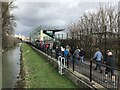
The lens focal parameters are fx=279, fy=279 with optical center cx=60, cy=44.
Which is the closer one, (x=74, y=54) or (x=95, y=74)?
(x=95, y=74)

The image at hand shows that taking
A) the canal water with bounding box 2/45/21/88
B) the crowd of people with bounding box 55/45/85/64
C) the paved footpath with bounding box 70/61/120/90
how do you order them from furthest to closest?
the canal water with bounding box 2/45/21/88 → the crowd of people with bounding box 55/45/85/64 → the paved footpath with bounding box 70/61/120/90

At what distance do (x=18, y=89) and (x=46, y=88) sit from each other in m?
4.20

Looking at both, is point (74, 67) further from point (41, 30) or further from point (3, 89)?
point (41, 30)

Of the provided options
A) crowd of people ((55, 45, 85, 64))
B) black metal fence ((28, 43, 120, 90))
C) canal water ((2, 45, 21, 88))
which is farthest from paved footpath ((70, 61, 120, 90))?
canal water ((2, 45, 21, 88))

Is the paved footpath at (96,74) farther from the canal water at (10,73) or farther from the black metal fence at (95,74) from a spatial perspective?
the canal water at (10,73)

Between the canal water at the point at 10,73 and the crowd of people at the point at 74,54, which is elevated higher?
the crowd of people at the point at 74,54

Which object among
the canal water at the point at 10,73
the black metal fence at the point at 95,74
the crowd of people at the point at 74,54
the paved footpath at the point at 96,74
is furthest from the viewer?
the canal water at the point at 10,73

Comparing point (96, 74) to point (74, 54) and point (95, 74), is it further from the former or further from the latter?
point (74, 54)

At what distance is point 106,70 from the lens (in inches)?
485

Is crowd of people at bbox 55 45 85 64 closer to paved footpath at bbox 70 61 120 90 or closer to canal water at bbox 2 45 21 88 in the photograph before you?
paved footpath at bbox 70 61 120 90

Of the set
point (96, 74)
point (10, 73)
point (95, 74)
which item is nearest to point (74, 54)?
point (10, 73)

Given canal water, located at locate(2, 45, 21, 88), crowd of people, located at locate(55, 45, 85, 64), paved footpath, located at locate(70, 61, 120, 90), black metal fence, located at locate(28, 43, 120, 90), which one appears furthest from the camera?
canal water, located at locate(2, 45, 21, 88)

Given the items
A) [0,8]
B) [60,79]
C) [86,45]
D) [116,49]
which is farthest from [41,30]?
[60,79]

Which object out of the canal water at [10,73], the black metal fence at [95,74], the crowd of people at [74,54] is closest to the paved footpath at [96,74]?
the black metal fence at [95,74]
